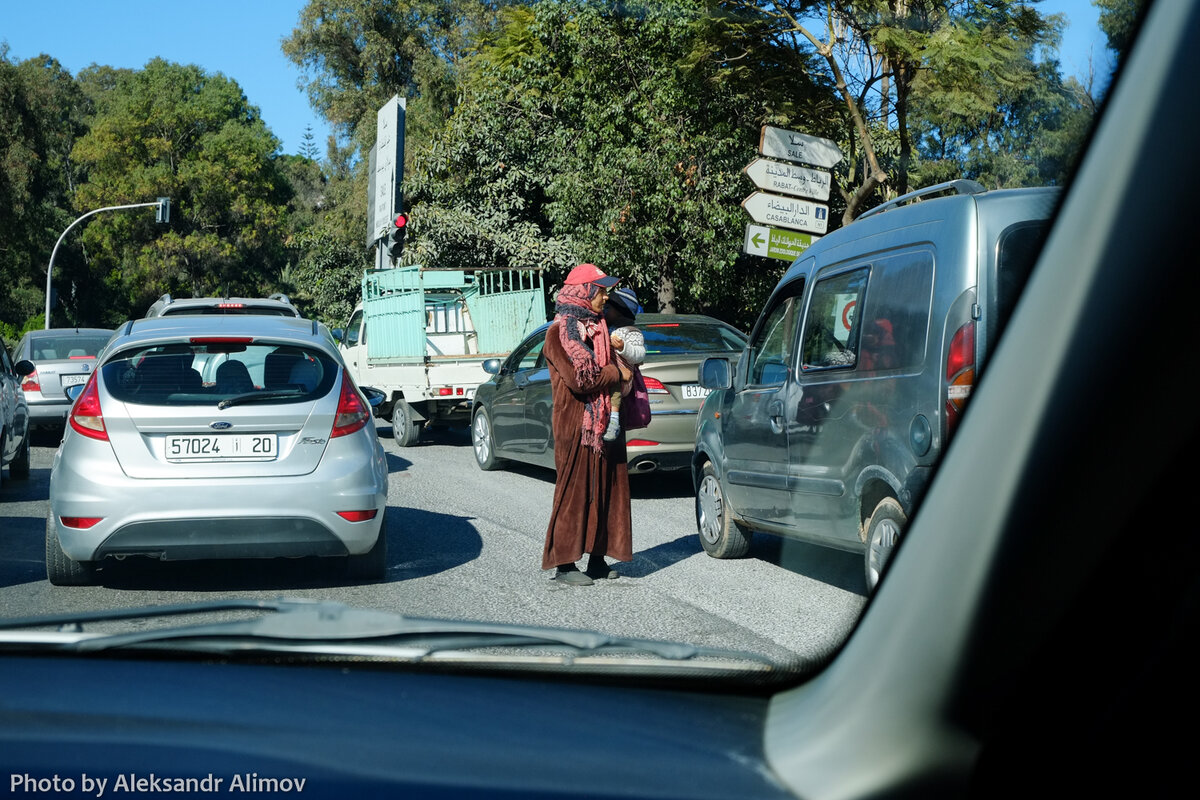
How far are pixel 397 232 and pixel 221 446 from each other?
Result: 17985mm

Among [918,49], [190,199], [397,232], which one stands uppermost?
[190,199]

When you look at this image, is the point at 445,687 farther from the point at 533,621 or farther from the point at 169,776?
the point at 533,621

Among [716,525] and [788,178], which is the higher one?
[788,178]

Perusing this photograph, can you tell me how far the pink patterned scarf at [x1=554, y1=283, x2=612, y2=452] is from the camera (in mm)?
6707

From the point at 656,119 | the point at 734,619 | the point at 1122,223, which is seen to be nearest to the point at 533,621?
the point at 734,619

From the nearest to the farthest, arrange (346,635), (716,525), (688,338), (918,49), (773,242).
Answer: (346,635)
(918,49)
(716,525)
(688,338)
(773,242)

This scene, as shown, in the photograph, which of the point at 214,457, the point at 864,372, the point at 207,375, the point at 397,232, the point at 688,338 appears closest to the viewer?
the point at 864,372

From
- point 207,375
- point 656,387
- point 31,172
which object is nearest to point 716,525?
point 656,387

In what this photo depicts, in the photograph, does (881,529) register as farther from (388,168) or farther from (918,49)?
(388,168)

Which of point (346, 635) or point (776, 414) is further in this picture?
point (776, 414)

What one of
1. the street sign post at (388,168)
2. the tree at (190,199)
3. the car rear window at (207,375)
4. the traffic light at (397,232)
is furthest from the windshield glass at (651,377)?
A: the tree at (190,199)

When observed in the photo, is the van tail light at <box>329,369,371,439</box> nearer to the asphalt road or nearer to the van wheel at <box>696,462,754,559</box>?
the asphalt road

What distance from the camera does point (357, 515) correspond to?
6.09m

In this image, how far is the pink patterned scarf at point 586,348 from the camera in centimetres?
671
